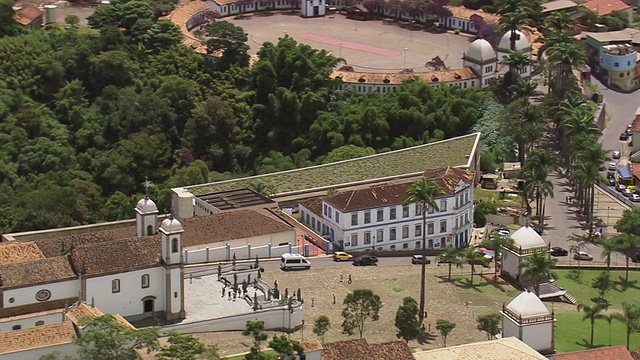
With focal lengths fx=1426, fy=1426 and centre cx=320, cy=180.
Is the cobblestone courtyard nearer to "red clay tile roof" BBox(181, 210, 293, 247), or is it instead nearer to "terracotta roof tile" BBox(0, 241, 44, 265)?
"red clay tile roof" BBox(181, 210, 293, 247)

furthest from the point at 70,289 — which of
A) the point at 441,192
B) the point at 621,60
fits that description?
the point at 621,60

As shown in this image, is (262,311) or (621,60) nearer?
(262,311)

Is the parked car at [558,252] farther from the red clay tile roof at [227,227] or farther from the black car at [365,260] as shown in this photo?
the red clay tile roof at [227,227]

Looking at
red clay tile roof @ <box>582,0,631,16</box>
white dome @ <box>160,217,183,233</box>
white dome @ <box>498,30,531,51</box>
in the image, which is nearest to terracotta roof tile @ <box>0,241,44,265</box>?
white dome @ <box>160,217,183,233</box>

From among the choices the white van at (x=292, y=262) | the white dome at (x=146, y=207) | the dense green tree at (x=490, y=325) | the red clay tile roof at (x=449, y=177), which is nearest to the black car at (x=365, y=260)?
the white van at (x=292, y=262)

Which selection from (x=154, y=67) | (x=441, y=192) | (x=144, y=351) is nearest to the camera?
(x=144, y=351)

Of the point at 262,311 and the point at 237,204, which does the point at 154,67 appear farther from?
the point at 262,311

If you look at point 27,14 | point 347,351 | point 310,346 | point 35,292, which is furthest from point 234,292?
point 27,14
